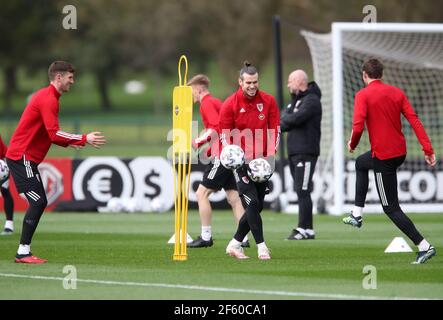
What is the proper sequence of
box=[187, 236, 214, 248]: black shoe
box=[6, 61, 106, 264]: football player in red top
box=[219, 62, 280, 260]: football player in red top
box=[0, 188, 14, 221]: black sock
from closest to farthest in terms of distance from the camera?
box=[6, 61, 106, 264]: football player in red top < box=[219, 62, 280, 260]: football player in red top < box=[187, 236, 214, 248]: black shoe < box=[0, 188, 14, 221]: black sock

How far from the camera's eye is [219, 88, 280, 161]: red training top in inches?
513

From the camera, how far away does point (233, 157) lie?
41.0 feet

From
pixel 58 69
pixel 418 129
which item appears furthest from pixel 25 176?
pixel 418 129

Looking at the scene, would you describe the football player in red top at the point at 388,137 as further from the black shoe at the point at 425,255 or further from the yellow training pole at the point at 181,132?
the yellow training pole at the point at 181,132

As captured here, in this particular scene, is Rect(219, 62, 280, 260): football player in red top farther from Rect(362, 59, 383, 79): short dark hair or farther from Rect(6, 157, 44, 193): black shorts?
Rect(6, 157, 44, 193): black shorts

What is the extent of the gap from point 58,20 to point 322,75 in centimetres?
5483

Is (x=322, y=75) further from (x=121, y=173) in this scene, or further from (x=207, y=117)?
(x=207, y=117)

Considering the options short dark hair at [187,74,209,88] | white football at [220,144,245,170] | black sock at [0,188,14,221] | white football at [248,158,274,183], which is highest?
short dark hair at [187,74,209,88]

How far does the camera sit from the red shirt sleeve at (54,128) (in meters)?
12.6

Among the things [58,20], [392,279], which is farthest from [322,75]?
[58,20]

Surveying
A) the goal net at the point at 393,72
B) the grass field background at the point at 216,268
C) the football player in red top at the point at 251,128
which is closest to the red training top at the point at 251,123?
the football player in red top at the point at 251,128

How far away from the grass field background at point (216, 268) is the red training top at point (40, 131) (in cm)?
128

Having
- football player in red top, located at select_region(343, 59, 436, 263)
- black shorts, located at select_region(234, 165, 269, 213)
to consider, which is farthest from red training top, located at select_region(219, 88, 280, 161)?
football player in red top, located at select_region(343, 59, 436, 263)

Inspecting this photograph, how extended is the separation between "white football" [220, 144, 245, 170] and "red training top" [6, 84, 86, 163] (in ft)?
5.22
